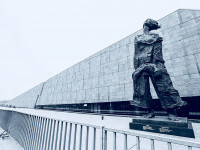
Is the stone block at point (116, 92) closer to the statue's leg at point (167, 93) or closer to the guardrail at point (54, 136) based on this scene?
the statue's leg at point (167, 93)

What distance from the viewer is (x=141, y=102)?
4.94 meters

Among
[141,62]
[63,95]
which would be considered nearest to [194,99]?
[141,62]

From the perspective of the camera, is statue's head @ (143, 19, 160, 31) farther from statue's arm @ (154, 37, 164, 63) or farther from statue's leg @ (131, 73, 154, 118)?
statue's leg @ (131, 73, 154, 118)

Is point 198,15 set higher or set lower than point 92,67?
higher

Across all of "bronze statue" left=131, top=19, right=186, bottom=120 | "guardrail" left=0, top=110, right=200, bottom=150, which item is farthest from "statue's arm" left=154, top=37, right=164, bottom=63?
"guardrail" left=0, top=110, right=200, bottom=150

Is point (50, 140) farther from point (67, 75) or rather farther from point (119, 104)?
point (67, 75)

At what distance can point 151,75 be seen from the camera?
189 inches

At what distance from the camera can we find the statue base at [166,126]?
370 cm

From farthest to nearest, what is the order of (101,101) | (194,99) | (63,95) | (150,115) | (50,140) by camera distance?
1. (63,95)
2. (101,101)
3. (194,99)
4. (150,115)
5. (50,140)

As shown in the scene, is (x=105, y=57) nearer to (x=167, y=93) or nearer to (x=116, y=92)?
(x=116, y=92)

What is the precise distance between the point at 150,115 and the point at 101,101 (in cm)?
766

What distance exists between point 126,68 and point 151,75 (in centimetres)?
626

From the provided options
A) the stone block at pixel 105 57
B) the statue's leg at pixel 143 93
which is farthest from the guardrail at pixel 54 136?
the stone block at pixel 105 57

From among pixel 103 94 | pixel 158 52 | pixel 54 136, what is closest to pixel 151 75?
pixel 158 52
